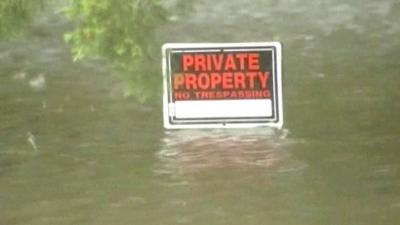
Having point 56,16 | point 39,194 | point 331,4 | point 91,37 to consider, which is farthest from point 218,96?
point 331,4

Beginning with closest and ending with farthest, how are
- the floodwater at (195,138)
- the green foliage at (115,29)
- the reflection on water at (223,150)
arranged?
the green foliage at (115,29), the floodwater at (195,138), the reflection on water at (223,150)

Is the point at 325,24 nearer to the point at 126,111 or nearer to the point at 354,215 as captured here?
the point at 126,111

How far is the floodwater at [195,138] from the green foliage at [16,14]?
3 centimetres

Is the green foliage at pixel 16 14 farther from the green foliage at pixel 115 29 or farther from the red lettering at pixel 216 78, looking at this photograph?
the red lettering at pixel 216 78

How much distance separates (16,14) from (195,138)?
1.28ft

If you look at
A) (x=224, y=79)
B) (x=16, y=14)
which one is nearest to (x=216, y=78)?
(x=224, y=79)

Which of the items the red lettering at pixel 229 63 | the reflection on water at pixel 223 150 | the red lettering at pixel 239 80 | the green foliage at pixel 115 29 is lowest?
the reflection on water at pixel 223 150

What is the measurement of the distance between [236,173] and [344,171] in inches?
5.4

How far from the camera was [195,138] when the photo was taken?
4.41 feet

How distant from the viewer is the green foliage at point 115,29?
0.95m

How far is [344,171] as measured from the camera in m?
1.23

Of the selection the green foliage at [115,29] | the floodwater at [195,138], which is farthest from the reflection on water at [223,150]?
the green foliage at [115,29]

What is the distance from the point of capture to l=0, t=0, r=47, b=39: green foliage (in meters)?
1.02

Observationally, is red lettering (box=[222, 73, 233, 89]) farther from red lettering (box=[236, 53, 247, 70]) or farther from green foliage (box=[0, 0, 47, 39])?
green foliage (box=[0, 0, 47, 39])
